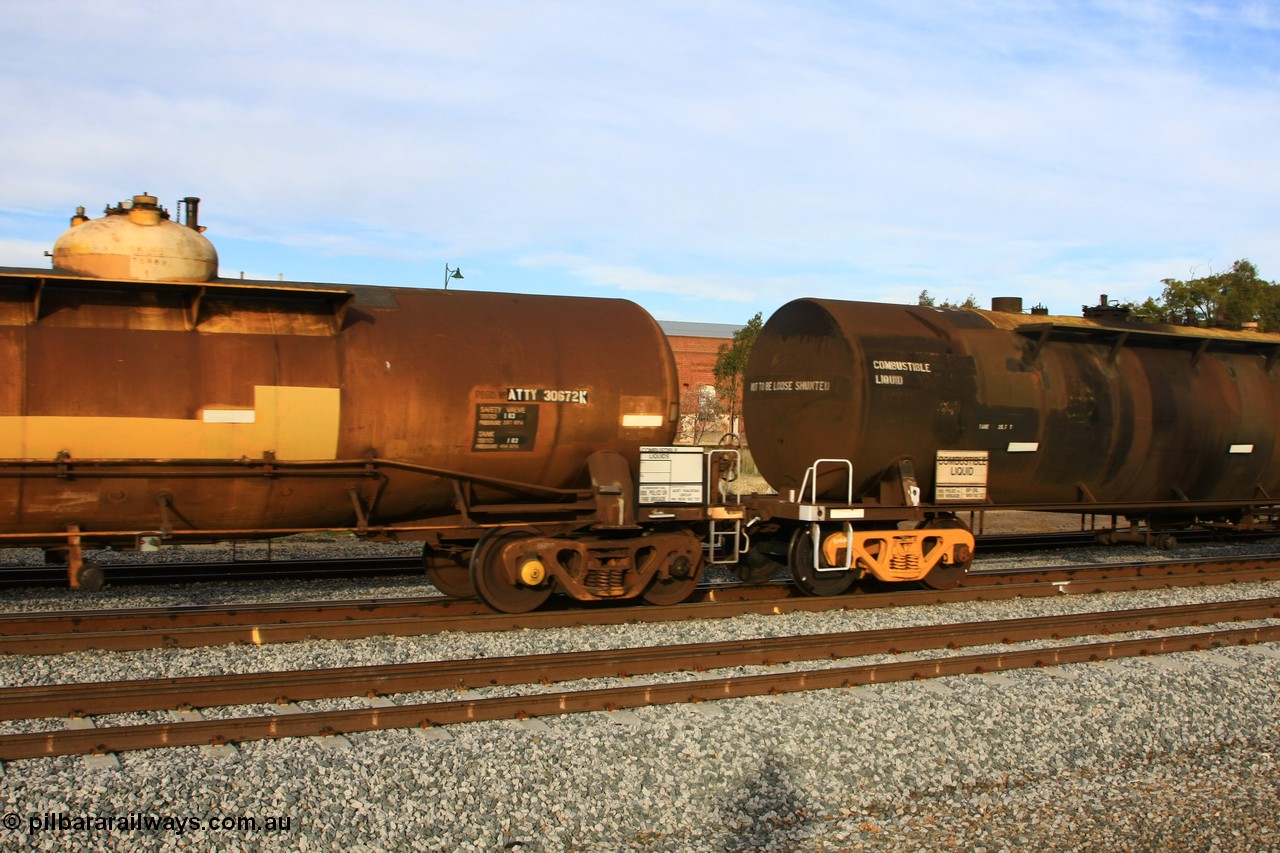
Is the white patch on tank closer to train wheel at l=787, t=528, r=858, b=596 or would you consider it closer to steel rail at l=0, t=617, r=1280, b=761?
steel rail at l=0, t=617, r=1280, b=761

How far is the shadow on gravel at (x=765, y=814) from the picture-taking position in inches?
228

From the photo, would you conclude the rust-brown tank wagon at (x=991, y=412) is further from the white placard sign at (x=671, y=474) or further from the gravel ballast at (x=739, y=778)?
the gravel ballast at (x=739, y=778)

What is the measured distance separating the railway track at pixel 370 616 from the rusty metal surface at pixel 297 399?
0.94 metres

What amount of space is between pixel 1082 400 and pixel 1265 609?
318cm

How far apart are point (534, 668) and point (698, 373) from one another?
51308 mm

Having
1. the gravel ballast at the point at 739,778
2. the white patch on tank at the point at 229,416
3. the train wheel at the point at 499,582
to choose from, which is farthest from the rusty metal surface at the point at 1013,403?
the white patch on tank at the point at 229,416

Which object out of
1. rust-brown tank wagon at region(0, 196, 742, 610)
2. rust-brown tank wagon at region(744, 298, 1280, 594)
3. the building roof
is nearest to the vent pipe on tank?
rust-brown tank wagon at region(0, 196, 742, 610)

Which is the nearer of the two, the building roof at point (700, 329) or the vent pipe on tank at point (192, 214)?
the vent pipe on tank at point (192, 214)

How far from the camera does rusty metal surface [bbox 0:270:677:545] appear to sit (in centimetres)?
912

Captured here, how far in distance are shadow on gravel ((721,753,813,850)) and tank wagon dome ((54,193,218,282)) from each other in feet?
22.5

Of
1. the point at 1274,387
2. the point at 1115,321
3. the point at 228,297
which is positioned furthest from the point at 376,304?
the point at 1274,387

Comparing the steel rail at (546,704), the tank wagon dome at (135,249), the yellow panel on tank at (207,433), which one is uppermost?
the tank wagon dome at (135,249)

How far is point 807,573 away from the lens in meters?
12.0

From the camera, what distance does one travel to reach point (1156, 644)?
984 centimetres
